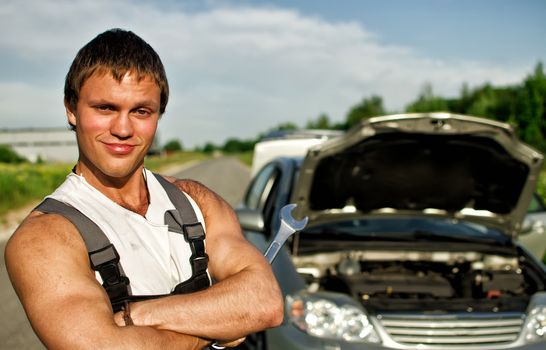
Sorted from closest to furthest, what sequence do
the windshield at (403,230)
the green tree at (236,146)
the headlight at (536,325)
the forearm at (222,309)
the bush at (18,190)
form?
the forearm at (222,309)
the headlight at (536,325)
the windshield at (403,230)
the bush at (18,190)
the green tree at (236,146)

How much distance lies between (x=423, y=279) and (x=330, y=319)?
1212 mm

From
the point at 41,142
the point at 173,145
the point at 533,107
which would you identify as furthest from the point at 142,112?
the point at 173,145

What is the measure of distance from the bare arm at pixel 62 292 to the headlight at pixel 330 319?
231 cm

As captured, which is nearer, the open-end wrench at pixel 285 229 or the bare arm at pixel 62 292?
the bare arm at pixel 62 292

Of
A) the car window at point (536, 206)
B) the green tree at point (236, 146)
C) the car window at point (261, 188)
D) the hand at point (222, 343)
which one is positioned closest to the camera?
the hand at point (222, 343)

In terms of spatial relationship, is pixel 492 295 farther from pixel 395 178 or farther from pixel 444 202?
pixel 395 178

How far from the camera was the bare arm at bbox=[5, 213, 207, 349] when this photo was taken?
1608 millimetres

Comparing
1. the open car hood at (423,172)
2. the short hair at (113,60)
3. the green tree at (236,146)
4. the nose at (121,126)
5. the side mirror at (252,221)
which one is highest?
the short hair at (113,60)

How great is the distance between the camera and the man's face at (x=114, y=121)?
6.02 feet

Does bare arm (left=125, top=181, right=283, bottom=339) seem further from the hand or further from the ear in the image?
the ear

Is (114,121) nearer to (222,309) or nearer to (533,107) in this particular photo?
(222,309)

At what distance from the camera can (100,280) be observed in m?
1.73

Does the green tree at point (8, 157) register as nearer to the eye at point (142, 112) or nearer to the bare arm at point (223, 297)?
the bare arm at point (223, 297)

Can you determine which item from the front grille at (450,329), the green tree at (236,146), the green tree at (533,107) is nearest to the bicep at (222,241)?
the front grille at (450,329)
